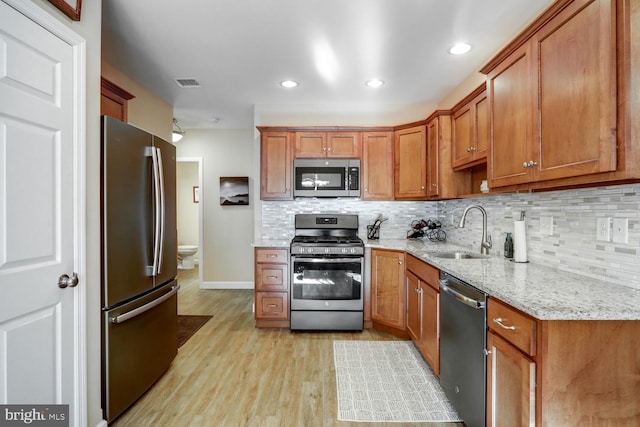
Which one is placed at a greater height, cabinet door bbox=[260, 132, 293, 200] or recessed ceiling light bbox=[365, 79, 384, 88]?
recessed ceiling light bbox=[365, 79, 384, 88]

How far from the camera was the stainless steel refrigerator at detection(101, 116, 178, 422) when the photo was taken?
Answer: 1.74 metres

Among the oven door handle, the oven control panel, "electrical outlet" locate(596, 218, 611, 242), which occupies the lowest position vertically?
the oven door handle

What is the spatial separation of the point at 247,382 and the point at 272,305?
3.45 feet

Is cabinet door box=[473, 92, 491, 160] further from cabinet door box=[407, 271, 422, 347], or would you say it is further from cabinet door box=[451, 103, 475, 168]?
cabinet door box=[407, 271, 422, 347]

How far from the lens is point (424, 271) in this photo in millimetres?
2457

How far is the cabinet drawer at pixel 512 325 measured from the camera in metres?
1.15

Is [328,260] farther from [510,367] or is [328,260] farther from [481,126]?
[510,367]

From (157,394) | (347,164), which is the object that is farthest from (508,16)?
(157,394)

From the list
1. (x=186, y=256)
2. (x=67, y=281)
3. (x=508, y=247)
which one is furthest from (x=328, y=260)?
(x=186, y=256)

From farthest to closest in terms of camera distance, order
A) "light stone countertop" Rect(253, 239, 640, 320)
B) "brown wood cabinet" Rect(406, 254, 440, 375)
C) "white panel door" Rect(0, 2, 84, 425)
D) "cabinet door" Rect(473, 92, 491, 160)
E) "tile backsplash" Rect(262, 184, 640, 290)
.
→ 1. "cabinet door" Rect(473, 92, 491, 160)
2. "brown wood cabinet" Rect(406, 254, 440, 375)
3. "tile backsplash" Rect(262, 184, 640, 290)
4. "white panel door" Rect(0, 2, 84, 425)
5. "light stone countertop" Rect(253, 239, 640, 320)

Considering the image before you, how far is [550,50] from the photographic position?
4.78ft

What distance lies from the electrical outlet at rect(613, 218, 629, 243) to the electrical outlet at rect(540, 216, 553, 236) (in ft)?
1.43

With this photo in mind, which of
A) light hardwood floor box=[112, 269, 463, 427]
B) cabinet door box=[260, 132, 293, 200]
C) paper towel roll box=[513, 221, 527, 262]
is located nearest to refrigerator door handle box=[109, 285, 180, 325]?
light hardwood floor box=[112, 269, 463, 427]

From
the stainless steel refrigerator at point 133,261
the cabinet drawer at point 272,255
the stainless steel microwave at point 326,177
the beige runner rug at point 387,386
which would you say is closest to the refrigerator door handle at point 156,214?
the stainless steel refrigerator at point 133,261
